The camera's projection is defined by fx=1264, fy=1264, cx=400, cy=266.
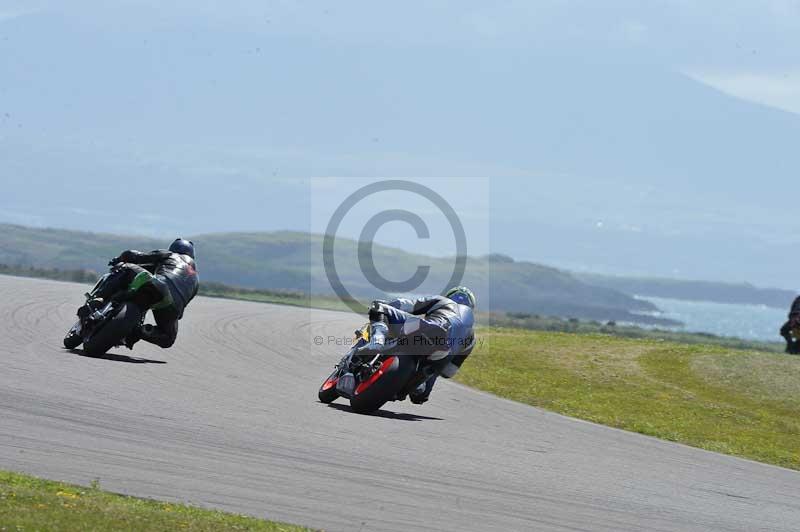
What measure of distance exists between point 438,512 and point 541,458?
3886 millimetres

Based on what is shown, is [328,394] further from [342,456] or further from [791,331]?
[791,331]

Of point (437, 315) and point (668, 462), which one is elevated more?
point (437, 315)

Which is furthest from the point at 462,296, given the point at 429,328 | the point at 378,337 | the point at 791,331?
the point at 791,331

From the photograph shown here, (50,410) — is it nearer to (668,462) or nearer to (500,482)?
(500,482)

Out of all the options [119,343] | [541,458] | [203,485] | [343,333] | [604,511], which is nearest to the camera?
[203,485]

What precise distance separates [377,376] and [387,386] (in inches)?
7.3

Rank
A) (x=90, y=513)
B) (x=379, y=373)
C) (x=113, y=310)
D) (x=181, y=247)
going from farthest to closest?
1. (x=181, y=247)
2. (x=113, y=310)
3. (x=379, y=373)
4. (x=90, y=513)

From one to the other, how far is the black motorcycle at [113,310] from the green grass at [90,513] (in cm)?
832

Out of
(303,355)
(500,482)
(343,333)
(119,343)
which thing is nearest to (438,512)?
(500,482)

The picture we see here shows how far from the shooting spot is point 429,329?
1655 cm

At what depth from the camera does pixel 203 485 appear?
11.4 m

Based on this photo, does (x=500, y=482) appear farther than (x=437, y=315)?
No

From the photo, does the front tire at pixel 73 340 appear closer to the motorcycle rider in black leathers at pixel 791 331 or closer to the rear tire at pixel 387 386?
the rear tire at pixel 387 386

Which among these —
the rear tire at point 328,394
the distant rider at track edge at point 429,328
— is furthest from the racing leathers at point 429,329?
the rear tire at point 328,394
